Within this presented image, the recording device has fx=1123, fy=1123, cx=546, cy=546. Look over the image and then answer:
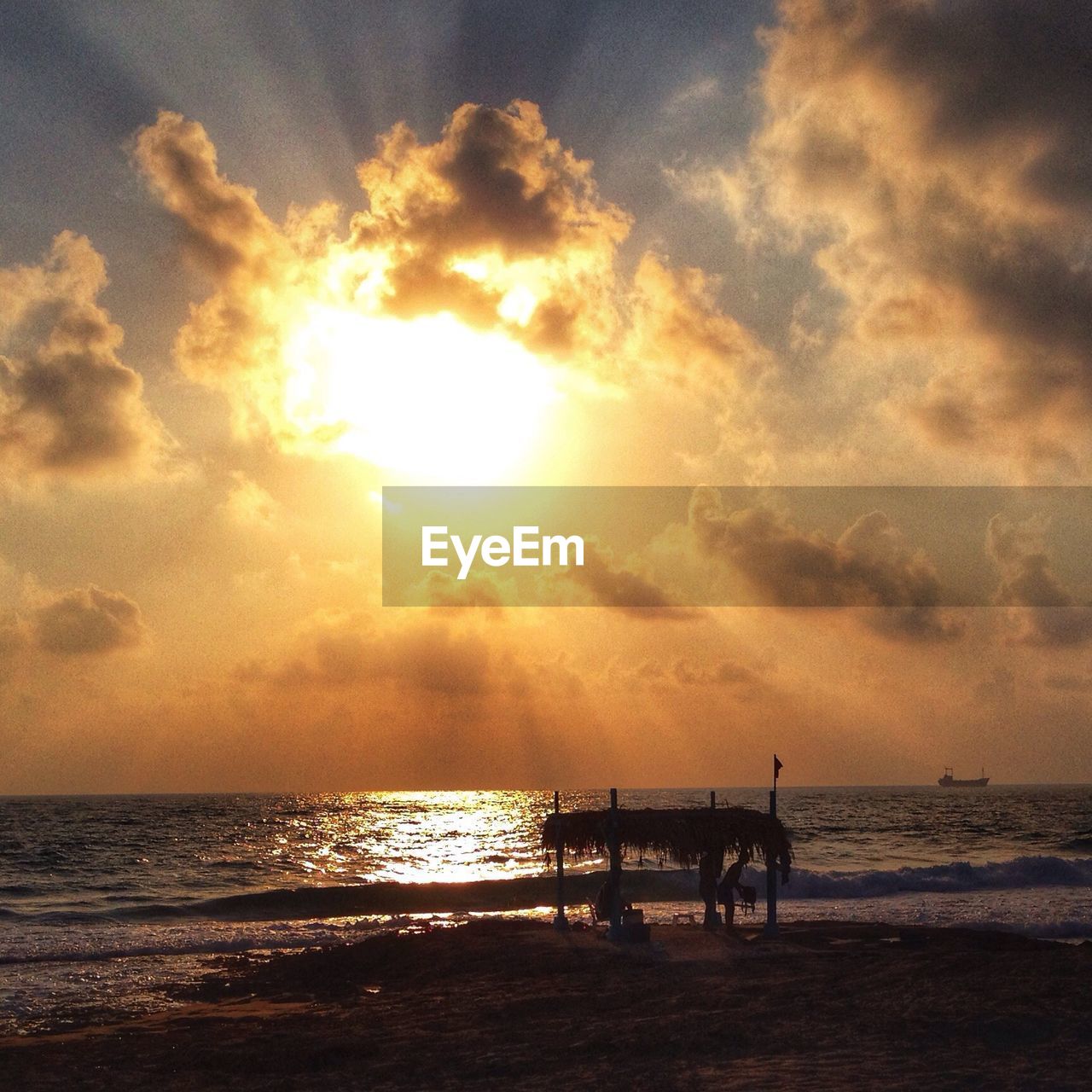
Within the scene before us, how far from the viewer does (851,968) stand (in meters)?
19.8

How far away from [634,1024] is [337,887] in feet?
91.3

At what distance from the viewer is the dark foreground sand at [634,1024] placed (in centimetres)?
1395

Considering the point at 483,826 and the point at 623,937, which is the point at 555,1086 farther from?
the point at 483,826

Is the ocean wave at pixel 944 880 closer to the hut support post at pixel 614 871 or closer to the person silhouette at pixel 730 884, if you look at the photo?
the person silhouette at pixel 730 884

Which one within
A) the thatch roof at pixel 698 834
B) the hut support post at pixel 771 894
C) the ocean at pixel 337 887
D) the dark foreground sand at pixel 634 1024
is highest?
the thatch roof at pixel 698 834

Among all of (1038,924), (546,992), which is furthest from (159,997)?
(1038,924)

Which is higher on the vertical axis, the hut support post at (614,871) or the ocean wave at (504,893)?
the hut support post at (614,871)

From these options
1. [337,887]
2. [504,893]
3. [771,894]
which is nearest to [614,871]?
[771,894]

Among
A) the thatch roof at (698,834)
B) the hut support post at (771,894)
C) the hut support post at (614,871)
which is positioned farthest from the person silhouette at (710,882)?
the hut support post at (614,871)

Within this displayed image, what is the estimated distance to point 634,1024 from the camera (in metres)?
16.4

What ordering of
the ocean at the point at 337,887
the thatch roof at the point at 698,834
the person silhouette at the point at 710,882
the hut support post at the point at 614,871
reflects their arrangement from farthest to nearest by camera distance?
the ocean at the point at 337,887, the person silhouette at the point at 710,882, the thatch roof at the point at 698,834, the hut support post at the point at 614,871

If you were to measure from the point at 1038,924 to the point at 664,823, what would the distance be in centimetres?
1168

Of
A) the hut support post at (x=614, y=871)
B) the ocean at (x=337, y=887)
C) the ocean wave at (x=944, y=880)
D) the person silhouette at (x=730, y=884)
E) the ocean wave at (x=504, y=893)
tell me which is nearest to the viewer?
the hut support post at (x=614, y=871)

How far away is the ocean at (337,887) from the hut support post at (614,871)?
11.5 feet
